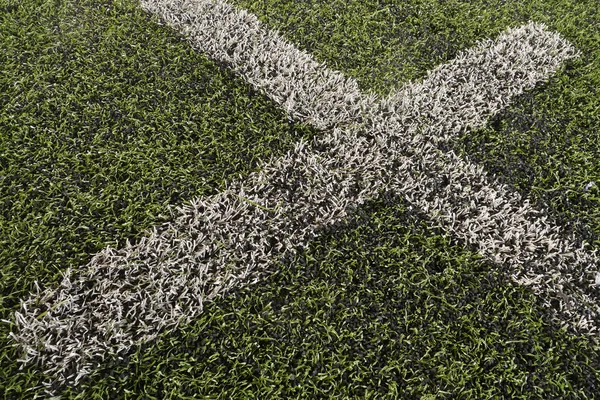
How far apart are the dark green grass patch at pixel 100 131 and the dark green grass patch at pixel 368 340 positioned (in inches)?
18.4

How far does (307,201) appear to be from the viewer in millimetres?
1768

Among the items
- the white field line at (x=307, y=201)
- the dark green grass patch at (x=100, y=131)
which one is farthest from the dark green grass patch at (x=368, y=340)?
the dark green grass patch at (x=100, y=131)

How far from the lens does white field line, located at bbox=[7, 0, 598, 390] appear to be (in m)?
1.45

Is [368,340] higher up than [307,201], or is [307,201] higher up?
[307,201]

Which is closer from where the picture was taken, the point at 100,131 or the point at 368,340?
the point at 368,340

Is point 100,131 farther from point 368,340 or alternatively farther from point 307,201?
point 368,340

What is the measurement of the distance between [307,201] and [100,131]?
955mm

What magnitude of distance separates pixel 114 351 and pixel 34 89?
4.28 ft

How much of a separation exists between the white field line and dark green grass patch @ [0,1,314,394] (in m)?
0.08

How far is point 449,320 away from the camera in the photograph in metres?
1.55

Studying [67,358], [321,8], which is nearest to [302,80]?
[321,8]

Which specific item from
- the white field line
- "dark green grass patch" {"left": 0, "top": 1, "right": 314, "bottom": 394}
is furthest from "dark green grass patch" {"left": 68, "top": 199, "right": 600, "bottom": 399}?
"dark green grass patch" {"left": 0, "top": 1, "right": 314, "bottom": 394}

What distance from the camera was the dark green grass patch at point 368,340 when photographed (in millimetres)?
1394

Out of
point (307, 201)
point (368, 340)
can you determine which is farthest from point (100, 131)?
point (368, 340)
